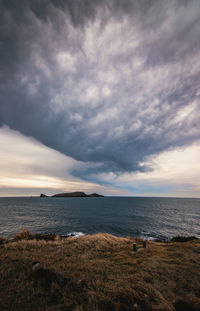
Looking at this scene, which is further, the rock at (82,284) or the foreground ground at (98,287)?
the rock at (82,284)

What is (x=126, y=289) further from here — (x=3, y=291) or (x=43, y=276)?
(x=3, y=291)

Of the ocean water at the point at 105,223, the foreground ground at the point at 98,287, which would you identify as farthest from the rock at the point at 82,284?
the ocean water at the point at 105,223

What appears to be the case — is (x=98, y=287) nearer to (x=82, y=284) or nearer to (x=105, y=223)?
(x=82, y=284)

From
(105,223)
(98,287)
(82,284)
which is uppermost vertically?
(82,284)

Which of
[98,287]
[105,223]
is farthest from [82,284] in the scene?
[105,223]

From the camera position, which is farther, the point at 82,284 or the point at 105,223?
the point at 105,223

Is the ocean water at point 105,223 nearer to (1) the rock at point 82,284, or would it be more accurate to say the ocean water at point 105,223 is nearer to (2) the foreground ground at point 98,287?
(2) the foreground ground at point 98,287

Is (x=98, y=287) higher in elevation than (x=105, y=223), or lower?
higher

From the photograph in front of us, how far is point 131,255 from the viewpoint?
481 inches

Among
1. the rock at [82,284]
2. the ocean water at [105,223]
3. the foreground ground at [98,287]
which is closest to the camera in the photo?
the foreground ground at [98,287]

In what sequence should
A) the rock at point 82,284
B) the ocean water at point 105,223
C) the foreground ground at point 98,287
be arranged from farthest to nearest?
the ocean water at point 105,223
the rock at point 82,284
the foreground ground at point 98,287

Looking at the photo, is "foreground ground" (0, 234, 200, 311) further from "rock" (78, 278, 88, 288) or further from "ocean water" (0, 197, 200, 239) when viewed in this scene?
"ocean water" (0, 197, 200, 239)

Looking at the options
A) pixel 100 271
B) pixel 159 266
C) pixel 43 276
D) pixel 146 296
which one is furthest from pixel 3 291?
pixel 159 266

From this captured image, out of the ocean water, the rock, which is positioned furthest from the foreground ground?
the ocean water
